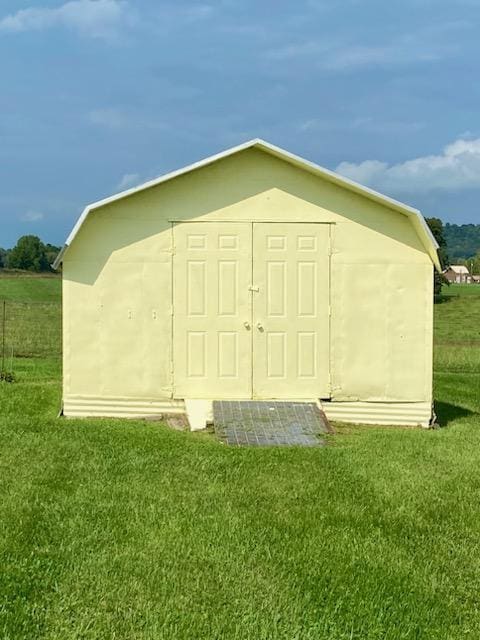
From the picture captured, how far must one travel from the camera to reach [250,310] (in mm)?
10406

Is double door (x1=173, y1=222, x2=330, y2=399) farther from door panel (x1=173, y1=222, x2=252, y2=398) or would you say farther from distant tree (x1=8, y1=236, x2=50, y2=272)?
distant tree (x1=8, y1=236, x2=50, y2=272)

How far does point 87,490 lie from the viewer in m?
6.29

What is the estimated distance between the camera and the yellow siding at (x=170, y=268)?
10375 millimetres

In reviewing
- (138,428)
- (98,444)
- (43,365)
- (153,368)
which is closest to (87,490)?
(98,444)

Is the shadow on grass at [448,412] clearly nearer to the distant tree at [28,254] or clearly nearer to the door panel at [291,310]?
the door panel at [291,310]

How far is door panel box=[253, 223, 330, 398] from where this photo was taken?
1040 centimetres

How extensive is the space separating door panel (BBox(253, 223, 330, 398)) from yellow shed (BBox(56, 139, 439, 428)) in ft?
0.05

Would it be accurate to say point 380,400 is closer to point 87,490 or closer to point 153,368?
point 153,368

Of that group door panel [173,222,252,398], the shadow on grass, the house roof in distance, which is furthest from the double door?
the house roof in distance

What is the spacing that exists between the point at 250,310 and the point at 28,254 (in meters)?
70.9

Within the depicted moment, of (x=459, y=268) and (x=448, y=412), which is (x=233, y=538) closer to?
(x=448, y=412)

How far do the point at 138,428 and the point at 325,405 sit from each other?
9.05ft

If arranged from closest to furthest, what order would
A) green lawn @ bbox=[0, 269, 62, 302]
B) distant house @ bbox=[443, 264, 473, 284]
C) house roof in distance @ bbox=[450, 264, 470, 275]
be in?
green lawn @ bbox=[0, 269, 62, 302]
distant house @ bbox=[443, 264, 473, 284]
house roof in distance @ bbox=[450, 264, 470, 275]

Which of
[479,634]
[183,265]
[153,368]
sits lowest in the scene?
[479,634]
